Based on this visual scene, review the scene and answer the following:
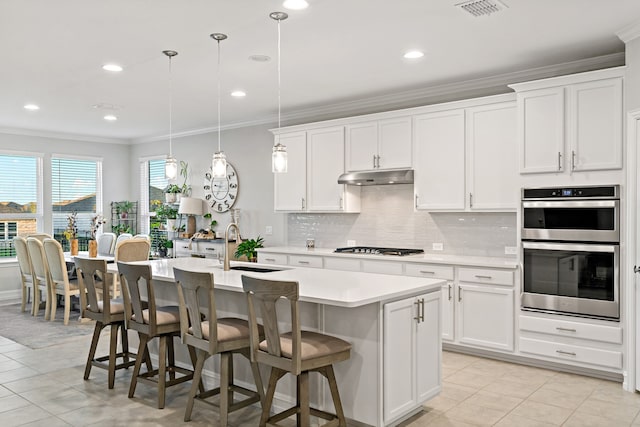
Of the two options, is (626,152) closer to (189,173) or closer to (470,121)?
(470,121)

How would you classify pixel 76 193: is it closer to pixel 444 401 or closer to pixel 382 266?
pixel 382 266

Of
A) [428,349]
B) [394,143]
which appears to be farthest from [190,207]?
[428,349]

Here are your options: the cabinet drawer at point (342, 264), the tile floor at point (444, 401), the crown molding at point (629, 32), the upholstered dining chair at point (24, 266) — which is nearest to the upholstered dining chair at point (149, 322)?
the tile floor at point (444, 401)

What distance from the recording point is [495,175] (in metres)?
4.82

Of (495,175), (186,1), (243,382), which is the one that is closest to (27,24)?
(186,1)

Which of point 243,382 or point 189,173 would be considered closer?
point 243,382

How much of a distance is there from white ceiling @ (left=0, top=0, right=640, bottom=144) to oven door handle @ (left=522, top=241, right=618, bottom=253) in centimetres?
158

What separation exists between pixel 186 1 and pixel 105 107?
3.75 m

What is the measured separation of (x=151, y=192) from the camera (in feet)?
29.8

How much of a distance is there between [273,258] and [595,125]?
12.2 ft

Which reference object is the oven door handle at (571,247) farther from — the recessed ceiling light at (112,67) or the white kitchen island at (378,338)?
the recessed ceiling light at (112,67)

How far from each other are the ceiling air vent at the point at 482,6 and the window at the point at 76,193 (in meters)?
7.38

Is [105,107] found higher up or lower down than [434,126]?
higher up

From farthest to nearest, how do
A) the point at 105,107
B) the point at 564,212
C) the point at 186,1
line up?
the point at 105,107
the point at 564,212
the point at 186,1
